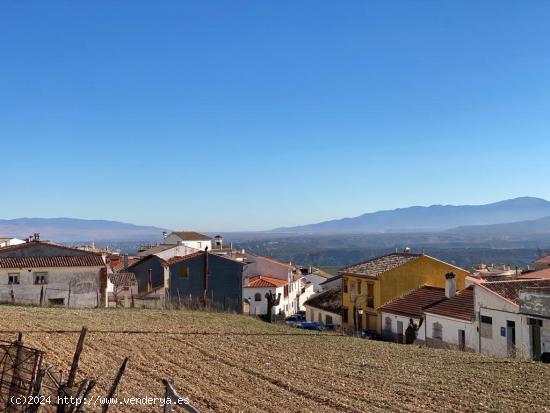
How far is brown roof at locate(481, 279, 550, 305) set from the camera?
33.5m

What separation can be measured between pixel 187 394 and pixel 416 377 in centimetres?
699

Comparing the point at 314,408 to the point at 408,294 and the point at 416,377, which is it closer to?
the point at 416,377

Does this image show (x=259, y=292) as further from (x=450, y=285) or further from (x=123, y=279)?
(x=450, y=285)

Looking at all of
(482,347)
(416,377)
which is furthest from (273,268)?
(416,377)

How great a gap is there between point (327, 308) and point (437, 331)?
63.9ft

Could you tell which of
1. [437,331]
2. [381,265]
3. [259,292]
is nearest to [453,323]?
[437,331]

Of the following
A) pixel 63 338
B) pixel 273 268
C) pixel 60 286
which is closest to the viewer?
pixel 63 338

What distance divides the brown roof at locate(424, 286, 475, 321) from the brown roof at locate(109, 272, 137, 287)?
27.3 meters

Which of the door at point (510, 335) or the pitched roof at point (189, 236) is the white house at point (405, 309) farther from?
the pitched roof at point (189, 236)

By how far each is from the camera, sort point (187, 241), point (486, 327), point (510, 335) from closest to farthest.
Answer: point (510, 335) < point (486, 327) < point (187, 241)

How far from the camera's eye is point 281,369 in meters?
17.7

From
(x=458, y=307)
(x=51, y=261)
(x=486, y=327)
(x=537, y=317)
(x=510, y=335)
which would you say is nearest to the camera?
(x=537, y=317)

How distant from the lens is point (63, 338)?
2083 centimetres

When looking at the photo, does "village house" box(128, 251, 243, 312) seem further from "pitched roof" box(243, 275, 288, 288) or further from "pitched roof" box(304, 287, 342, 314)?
"pitched roof" box(243, 275, 288, 288)
